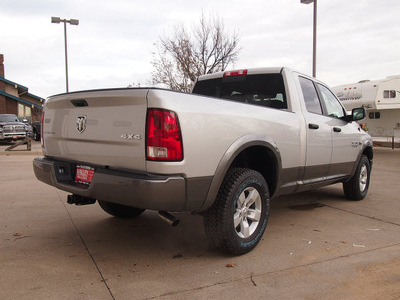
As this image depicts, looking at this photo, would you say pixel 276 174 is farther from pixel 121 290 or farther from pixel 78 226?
pixel 78 226

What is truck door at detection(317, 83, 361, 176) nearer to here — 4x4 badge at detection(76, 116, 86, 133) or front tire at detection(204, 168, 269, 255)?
front tire at detection(204, 168, 269, 255)

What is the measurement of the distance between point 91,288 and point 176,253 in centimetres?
96

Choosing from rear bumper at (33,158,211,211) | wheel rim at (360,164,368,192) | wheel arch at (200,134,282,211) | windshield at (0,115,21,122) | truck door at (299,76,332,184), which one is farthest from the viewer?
windshield at (0,115,21,122)

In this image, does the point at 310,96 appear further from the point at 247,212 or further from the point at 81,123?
the point at 81,123

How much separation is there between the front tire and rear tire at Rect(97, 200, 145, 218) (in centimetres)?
163

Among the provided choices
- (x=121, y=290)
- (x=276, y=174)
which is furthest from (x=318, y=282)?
(x=121, y=290)

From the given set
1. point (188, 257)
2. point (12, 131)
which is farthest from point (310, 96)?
point (12, 131)

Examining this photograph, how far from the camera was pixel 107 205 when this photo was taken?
176 inches

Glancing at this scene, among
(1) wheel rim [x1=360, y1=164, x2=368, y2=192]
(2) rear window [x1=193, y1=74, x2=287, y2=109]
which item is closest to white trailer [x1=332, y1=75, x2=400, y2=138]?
(1) wheel rim [x1=360, y1=164, x2=368, y2=192]

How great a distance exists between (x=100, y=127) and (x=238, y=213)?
147 centimetres

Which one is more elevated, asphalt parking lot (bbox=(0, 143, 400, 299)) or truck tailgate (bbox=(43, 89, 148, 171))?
truck tailgate (bbox=(43, 89, 148, 171))

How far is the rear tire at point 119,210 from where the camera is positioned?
14.6ft

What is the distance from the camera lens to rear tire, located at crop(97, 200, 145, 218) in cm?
446

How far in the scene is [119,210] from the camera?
4523 millimetres
